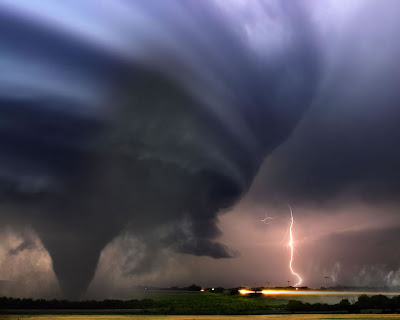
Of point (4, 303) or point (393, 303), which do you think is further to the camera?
point (4, 303)

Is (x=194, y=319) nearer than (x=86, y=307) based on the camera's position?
Yes

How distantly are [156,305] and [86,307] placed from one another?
2457cm

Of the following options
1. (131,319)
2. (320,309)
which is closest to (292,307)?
(320,309)

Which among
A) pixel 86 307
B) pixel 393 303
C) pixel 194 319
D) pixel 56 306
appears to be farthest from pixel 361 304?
pixel 56 306

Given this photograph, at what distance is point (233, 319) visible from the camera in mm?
87625

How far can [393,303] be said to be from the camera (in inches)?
4983

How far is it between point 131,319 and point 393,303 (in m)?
89.7

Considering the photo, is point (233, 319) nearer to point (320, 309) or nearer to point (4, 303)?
point (320, 309)

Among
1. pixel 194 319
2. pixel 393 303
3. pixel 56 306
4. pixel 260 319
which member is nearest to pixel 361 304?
pixel 393 303

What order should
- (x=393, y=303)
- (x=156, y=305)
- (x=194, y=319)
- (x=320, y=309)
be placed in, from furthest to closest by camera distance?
(x=156, y=305) → (x=393, y=303) → (x=320, y=309) → (x=194, y=319)

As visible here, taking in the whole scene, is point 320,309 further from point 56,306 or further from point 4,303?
point 4,303

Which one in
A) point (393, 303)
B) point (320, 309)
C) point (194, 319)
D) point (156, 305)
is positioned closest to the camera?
point (194, 319)

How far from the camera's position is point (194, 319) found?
84875 mm

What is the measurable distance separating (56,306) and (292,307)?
274ft
